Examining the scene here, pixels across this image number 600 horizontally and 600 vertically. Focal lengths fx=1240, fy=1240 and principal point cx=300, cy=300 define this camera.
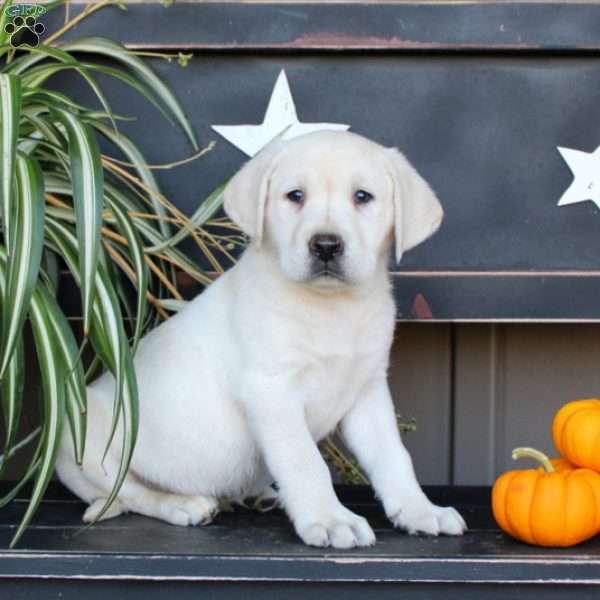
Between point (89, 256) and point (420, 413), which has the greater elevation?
point (89, 256)

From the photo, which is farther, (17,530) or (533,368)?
(533,368)

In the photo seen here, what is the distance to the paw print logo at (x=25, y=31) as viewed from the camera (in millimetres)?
3605

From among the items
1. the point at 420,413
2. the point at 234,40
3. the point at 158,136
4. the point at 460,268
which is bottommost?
the point at 420,413

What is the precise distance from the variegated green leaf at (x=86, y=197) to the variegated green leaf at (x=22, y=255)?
0.09m

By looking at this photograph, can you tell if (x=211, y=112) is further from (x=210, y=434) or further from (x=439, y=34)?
(x=210, y=434)

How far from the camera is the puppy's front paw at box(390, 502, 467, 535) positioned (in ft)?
9.28

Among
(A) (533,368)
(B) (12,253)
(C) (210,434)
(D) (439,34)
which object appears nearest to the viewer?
(B) (12,253)

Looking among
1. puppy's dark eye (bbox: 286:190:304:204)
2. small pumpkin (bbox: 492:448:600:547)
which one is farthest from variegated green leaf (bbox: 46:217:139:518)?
small pumpkin (bbox: 492:448:600:547)

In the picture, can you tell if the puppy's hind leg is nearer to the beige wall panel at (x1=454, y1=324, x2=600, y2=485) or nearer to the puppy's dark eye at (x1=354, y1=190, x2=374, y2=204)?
the puppy's dark eye at (x1=354, y1=190, x2=374, y2=204)

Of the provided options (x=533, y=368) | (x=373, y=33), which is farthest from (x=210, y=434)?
(x=533, y=368)

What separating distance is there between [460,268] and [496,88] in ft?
1.81

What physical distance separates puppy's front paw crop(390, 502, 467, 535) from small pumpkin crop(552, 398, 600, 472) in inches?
12.1

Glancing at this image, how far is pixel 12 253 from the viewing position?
106 inches

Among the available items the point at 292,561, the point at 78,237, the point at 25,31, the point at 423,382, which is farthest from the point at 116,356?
the point at 423,382
